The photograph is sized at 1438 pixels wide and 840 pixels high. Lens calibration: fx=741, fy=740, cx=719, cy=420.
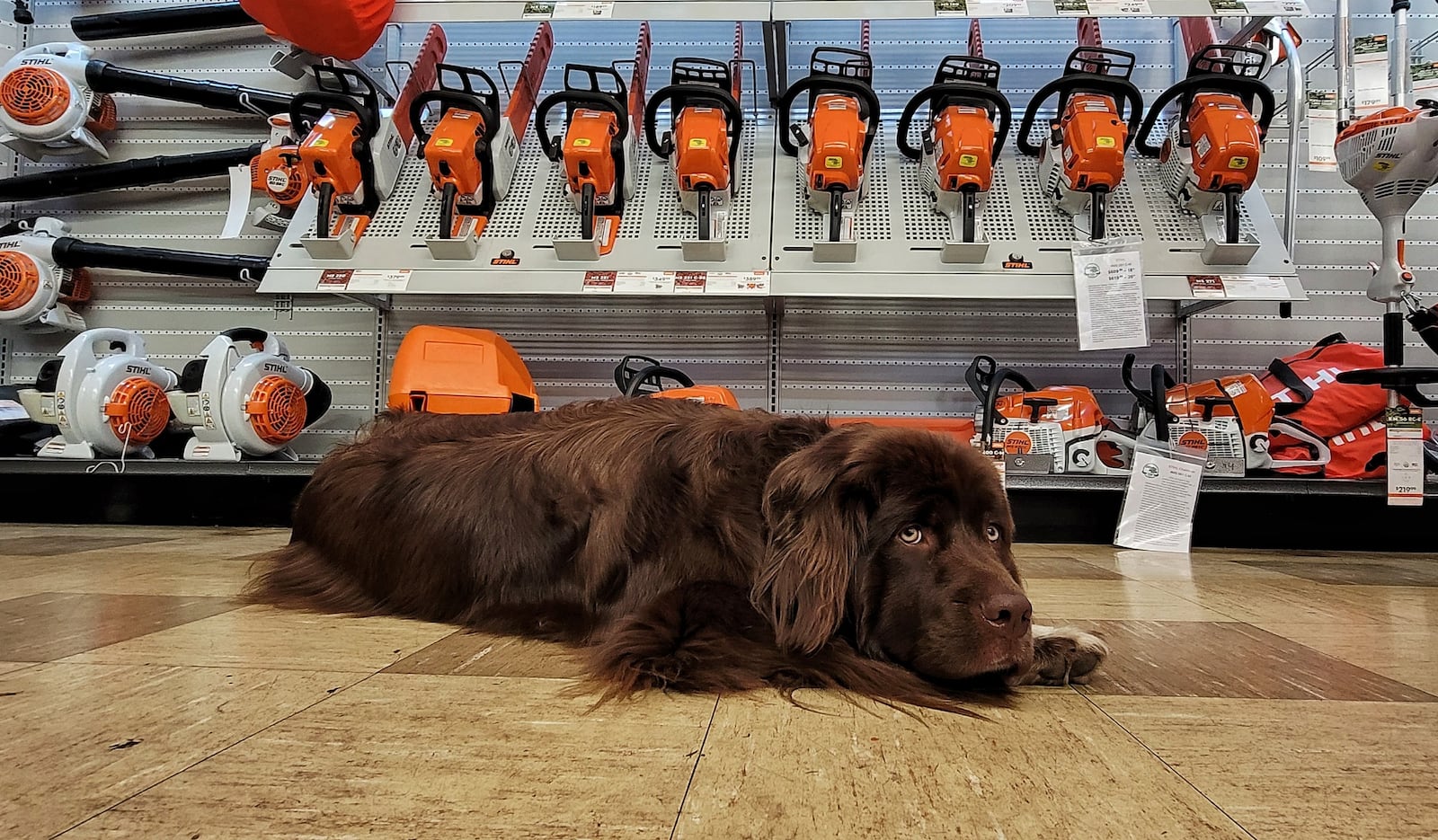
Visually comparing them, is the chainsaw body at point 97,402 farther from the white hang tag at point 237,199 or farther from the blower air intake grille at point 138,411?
the white hang tag at point 237,199

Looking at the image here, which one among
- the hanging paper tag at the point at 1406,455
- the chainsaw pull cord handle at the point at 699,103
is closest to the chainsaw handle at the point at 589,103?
the chainsaw pull cord handle at the point at 699,103

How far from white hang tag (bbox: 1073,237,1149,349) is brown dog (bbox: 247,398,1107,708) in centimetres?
168

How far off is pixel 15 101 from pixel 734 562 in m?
4.31

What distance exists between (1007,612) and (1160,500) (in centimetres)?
217

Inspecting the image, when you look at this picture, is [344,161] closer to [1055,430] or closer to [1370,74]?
[1055,430]

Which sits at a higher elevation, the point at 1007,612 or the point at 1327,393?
the point at 1327,393

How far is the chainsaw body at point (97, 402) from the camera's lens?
298cm

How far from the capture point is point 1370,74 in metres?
2.79

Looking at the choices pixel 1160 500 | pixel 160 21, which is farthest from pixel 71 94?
pixel 1160 500

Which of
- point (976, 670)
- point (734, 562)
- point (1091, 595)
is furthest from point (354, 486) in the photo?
point (1091, 595)

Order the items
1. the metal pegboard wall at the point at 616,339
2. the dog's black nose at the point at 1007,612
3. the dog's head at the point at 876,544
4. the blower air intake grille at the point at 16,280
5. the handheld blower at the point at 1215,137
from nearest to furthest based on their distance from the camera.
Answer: the dog's black nose at the point at 1007,612
the dog's head at the point at 876,544
the handheld blower at the point at 1215,137
the blower air intake grille at the point at 16,280
the metal pegboard wall at the point at 616,339

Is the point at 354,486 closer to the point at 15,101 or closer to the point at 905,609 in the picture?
the point at 905,609

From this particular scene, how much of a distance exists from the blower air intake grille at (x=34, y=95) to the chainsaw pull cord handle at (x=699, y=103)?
2946mm

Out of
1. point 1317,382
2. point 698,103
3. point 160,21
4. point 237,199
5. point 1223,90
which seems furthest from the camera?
point 160,21
